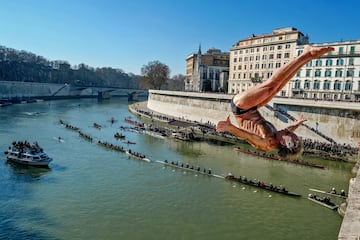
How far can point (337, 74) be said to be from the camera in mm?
40031

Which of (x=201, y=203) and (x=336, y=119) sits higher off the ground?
(x=336, y=119)

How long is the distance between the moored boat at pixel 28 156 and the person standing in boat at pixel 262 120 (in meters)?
21.8

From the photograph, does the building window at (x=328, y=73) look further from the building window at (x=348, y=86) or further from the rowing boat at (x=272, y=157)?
the rowing boat at (x=272, y=157)

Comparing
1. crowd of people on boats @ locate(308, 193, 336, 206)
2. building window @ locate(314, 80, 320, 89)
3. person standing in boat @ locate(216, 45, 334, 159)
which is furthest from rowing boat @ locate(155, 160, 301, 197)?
building window @ locate(314, 80, 320, 89)

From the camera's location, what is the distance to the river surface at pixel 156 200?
46.9 ft

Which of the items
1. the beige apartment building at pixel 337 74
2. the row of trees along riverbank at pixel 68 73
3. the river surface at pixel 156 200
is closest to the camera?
the river surface at pixel 156 200

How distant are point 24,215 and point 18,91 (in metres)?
70.6

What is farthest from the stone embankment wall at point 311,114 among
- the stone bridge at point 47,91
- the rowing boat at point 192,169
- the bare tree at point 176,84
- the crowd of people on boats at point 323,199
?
the bare tree at point 176,84

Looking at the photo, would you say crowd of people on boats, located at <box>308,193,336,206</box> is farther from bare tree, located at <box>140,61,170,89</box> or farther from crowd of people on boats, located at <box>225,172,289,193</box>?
bare tree, located at <box>140,61,170,89</box>

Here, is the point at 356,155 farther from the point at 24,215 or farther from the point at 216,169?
the point at 24,215

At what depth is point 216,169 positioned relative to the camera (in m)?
24.5

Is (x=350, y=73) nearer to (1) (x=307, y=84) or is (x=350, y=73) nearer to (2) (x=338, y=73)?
(2) (x=338, y=73)

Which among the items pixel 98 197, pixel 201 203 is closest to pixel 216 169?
pixel 201 203

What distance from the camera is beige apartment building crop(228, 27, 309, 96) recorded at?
4781cm
